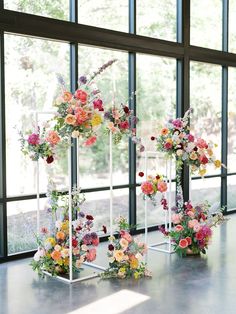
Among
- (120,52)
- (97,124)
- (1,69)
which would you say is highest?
(120,52)

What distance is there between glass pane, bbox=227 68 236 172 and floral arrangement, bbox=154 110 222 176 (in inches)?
114

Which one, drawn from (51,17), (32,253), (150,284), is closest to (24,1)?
(51,17)

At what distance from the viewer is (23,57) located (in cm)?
517

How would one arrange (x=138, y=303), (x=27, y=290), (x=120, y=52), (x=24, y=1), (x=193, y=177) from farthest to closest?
(x=193, y=177), (x=120, y=52), (x=24, y=1), (x=27, y=290), (x=138, y=303)

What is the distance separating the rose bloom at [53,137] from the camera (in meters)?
4.19

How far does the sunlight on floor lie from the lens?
3575 mm

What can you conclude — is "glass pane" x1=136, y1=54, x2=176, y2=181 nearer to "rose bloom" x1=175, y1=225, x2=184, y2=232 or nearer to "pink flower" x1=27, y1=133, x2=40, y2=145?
"rose bloom" x1=175, y1=225, x2=184, y2=232

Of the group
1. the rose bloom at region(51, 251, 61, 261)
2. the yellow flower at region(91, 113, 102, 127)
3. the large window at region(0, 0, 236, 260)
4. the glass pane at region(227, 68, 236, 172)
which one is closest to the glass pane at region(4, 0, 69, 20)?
the large window at region(0, 0, 236, 260)

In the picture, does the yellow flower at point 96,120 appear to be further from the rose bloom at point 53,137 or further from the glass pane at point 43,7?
the glass pane at point 43,7

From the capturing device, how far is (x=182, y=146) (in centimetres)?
513

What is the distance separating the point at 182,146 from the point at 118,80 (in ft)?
4.64

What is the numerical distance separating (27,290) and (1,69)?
2.13m

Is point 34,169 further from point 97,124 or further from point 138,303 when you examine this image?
point 138,303

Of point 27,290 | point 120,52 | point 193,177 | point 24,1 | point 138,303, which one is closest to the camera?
point 138,303
